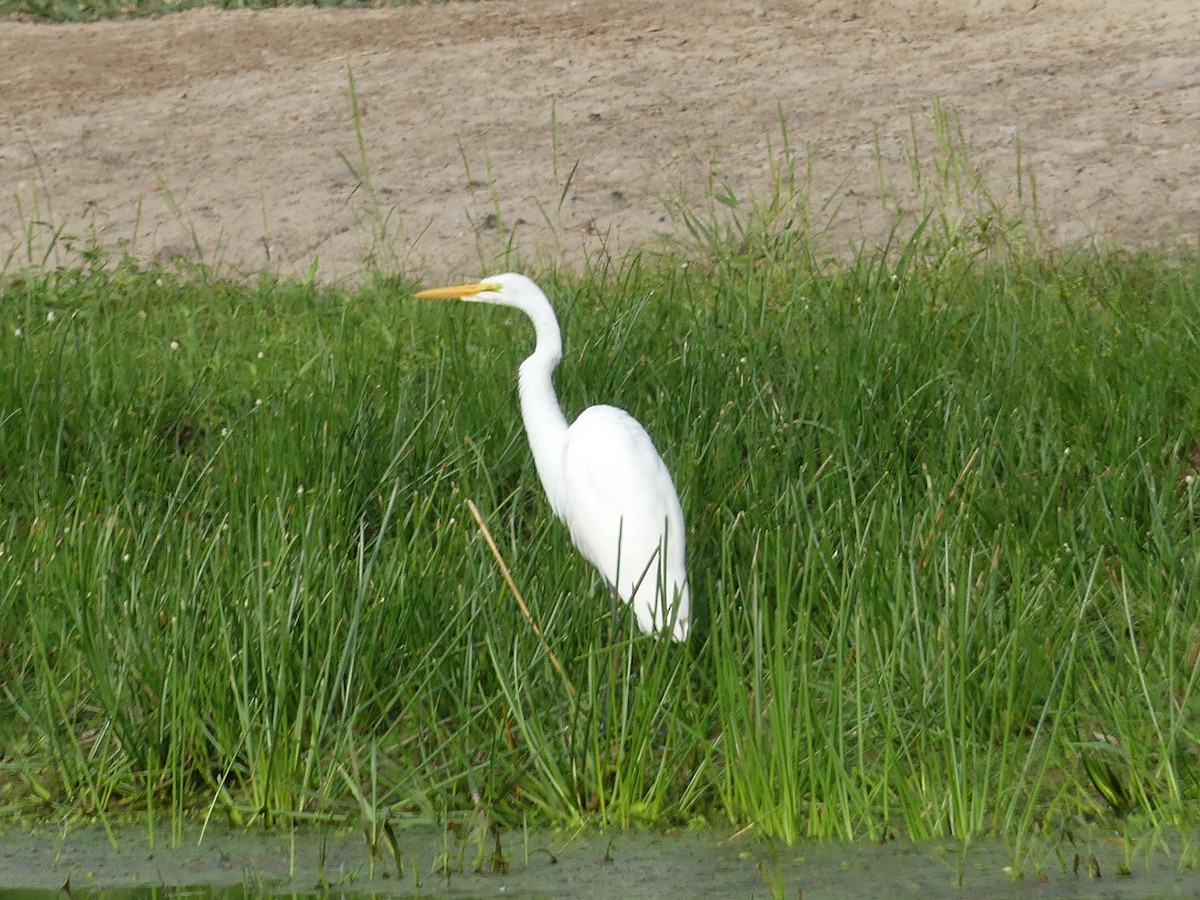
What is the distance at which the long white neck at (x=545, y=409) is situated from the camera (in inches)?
157

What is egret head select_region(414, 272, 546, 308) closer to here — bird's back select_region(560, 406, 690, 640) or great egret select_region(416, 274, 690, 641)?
great egret select_region(416, 274, 690, 641)

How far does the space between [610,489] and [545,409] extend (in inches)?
14.8

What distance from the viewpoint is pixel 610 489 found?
379 centimetres

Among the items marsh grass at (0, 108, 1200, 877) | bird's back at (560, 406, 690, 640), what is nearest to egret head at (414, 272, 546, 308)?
marsh grass at (0, 108, 1200, 877)

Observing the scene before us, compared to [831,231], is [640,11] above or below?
above

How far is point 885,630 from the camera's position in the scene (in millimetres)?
3102

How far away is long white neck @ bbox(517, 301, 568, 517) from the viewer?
4.00 m

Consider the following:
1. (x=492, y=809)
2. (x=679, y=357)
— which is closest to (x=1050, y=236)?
(x=679, y=357)

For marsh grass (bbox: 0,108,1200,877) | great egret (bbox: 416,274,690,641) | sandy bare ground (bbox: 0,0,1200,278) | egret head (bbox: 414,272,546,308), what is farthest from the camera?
sandy bare ground (bbox: 0,0,1200,278)

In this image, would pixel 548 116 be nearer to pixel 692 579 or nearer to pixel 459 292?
pixel 459 292

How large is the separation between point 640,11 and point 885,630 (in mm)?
7959

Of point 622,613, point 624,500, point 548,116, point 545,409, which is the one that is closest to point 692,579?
point 624,500

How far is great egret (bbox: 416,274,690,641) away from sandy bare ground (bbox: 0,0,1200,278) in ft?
8.54

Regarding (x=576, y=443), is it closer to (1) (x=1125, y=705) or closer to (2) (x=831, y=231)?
(1) (x=1125, y=705)
